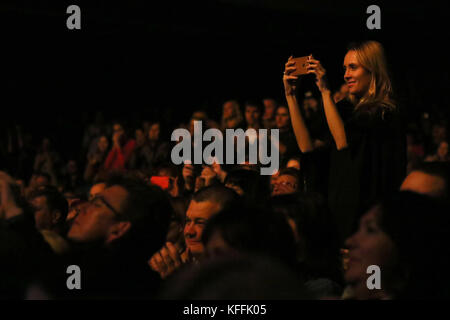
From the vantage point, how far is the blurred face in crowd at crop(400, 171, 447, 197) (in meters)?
3.11

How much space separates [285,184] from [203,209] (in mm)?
1229

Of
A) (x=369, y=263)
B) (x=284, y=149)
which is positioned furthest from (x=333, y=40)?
(x=369, y=263)

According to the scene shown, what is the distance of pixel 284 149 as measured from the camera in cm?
663

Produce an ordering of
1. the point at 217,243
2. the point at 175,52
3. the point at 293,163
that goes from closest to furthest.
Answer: the point at 217,243 → the point at 293,163 → the point at 175,52

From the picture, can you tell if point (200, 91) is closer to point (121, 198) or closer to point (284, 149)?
point (284, 149)

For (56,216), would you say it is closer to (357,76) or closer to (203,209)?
(203,209)

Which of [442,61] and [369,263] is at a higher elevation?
[442,61]

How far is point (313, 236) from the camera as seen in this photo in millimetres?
3111

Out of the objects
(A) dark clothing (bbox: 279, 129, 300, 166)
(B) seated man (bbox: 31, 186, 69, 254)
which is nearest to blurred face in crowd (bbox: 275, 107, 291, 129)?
(A) dark clothing (bbox: 279, 129, 300, 166)

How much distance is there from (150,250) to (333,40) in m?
13.8

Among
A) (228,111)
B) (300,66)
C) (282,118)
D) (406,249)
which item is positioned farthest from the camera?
(228,111)

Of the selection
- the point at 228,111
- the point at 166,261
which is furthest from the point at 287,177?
the point at 228,111

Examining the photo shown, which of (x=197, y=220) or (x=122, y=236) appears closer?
(x=122, y=236)
